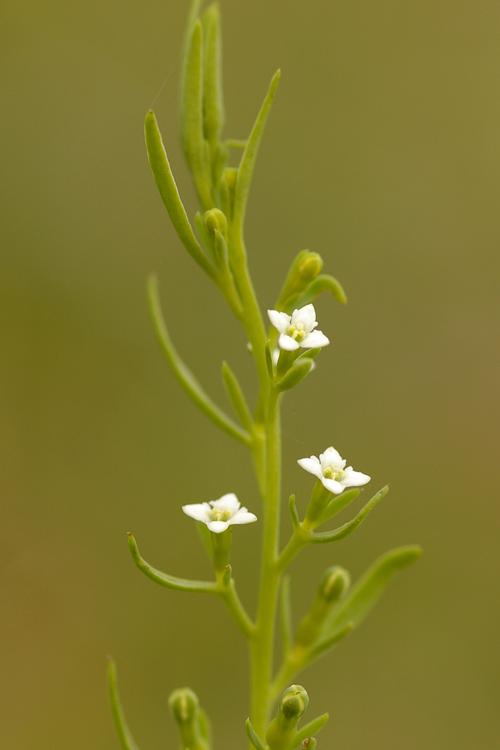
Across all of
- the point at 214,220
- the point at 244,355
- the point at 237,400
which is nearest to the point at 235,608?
the point at 237,400

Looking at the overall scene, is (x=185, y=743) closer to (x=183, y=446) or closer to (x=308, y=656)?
(x=308, y=656)

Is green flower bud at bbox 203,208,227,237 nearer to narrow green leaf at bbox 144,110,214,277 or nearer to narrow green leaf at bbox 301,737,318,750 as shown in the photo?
narrow green leaf at bbox 144,110,214,277

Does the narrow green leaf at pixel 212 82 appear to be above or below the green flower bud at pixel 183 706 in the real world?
above

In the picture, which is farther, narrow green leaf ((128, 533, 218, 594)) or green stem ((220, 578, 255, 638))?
green stem ((220, 578, 255, 638))

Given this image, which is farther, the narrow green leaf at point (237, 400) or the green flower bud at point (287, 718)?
the narrow green leaf at point (237, 400)

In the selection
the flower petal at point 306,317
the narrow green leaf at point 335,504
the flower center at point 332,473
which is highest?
the flower petal at point 306,317

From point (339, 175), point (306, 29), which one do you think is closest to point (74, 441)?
point (339, 175)

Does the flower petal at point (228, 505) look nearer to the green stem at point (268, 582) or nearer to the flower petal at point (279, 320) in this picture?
the green stem at point (268, 582)

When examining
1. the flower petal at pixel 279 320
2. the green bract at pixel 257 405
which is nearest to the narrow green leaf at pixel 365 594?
the green bract at pixel 257 405

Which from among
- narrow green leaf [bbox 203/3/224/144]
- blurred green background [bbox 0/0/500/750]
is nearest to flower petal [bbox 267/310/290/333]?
narrow green leaf [bbox 203/3/224/144]
